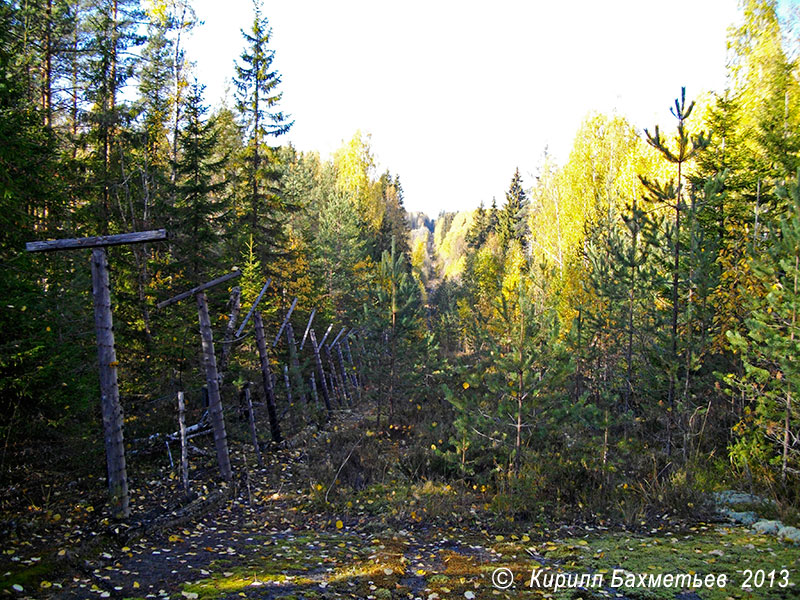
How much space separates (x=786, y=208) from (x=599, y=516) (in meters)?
9.75

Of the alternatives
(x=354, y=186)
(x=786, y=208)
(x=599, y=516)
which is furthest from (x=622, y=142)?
(x=599, y=516)

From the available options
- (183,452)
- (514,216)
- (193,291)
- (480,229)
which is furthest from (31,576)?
(480,229)

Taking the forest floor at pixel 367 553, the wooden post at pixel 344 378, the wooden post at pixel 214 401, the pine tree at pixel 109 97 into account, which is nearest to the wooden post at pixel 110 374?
Result: the forest floor at pixel 367 553

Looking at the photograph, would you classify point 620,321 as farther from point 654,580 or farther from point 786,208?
point 654,580

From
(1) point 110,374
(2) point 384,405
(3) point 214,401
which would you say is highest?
(1) point 110,374

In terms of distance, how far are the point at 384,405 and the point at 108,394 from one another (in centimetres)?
1109

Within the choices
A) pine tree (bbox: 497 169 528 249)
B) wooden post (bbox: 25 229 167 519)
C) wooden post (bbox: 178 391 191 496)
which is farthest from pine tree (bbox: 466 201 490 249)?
wooden post (bbox: 25 229 167 519)

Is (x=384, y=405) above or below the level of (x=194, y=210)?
below

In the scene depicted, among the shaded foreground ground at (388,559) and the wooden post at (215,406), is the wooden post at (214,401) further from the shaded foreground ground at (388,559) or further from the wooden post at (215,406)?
the shaded foreground ground at (388,559)

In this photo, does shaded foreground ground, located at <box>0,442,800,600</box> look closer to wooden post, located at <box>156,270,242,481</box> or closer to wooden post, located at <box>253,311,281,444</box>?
wooden post, located at <box>156,270,242,481</box>

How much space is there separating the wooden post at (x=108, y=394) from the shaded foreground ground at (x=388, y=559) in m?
0.90

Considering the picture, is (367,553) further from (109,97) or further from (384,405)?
(109,97)

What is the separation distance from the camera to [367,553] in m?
6.62

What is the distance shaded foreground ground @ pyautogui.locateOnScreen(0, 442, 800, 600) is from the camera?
199 inches
